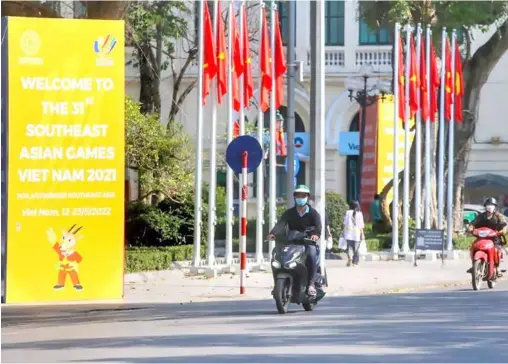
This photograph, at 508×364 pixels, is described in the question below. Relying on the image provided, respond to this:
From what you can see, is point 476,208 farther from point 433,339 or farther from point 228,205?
point 433,339

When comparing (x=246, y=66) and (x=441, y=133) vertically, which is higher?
(x=246, y=66)

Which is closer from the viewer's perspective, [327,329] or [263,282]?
[327,329]

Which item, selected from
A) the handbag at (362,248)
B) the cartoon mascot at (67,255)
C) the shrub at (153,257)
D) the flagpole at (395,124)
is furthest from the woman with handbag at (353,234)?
the cartoon mascot at (67,255)

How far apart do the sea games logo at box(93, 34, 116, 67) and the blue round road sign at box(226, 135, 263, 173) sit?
→ 132 inches

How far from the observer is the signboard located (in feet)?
106

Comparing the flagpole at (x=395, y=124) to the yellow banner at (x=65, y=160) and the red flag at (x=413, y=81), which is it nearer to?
the red flag at (x=413, y=81)

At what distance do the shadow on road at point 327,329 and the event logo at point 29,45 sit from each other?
377cm

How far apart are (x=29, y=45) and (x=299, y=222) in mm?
4902

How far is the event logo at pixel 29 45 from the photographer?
19578 mm

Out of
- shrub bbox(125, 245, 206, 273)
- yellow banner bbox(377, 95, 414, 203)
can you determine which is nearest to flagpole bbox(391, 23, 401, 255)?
yellow banner bbox(377, 95, 414, 203)

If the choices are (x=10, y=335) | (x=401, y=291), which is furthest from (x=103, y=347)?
(x=401, y=291)

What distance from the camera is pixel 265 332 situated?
49.4 feet

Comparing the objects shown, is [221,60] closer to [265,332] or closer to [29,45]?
[29,45]

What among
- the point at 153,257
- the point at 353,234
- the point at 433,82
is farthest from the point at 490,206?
the point at 433,82
